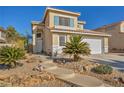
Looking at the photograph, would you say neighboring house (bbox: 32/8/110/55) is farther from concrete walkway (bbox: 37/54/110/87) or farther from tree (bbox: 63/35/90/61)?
concrete walkway (bbox: 37/54/110/87)

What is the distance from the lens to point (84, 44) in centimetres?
1032

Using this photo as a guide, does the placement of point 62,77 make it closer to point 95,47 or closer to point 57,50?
point 57,50

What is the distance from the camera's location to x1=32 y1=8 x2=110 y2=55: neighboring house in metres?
14.6

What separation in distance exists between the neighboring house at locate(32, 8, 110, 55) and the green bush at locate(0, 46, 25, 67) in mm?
5916

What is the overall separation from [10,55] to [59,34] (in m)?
6.92

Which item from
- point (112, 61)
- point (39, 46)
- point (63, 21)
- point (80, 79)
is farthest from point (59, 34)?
point (80, 79)

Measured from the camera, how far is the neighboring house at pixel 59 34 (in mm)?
14633

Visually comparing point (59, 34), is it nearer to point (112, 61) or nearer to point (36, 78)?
point (112, 61)

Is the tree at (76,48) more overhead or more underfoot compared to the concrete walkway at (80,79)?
more overhead

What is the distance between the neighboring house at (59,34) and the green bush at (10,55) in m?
5.92

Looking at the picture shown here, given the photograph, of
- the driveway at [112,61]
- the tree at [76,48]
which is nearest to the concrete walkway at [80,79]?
the tree at [76,48]

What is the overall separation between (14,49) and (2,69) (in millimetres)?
1331

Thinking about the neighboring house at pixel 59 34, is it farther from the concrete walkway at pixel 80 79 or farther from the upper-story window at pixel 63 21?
the concrete walkway at pixel 80 79
